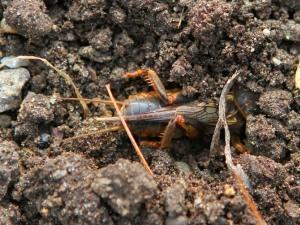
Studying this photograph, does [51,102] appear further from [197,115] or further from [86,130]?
[197,115]

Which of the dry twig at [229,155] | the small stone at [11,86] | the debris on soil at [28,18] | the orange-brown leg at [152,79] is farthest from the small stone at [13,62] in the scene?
the dry twig at [229,155]

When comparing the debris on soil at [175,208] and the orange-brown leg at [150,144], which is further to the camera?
the orange-brown leg at [150,144]

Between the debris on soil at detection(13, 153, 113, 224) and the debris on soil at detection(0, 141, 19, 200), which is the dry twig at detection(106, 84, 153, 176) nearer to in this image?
the debris on soil at detection(13, 153, 113, 224)

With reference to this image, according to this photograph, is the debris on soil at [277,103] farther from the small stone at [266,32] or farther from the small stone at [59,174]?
the small stone at [59,174]

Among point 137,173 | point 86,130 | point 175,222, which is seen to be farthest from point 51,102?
point 175,222

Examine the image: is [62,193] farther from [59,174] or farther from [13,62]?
[13,62]

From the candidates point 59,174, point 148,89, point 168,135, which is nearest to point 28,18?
point 148,89
